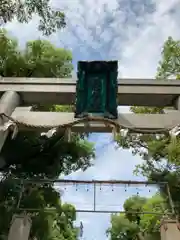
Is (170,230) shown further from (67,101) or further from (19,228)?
(67,101)

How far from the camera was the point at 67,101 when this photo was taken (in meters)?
5.86

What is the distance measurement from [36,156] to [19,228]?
3.29 metres

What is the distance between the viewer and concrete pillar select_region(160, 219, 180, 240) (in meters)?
6.20

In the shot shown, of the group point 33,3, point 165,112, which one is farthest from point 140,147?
point 33,3

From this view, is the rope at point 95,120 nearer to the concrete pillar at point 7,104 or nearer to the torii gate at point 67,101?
the torii gate at point 67,101

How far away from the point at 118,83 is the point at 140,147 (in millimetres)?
4742

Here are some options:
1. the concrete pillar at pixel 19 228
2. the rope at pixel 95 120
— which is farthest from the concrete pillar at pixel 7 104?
the concrete pillar at pixel 19 228

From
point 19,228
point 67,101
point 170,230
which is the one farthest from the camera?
point 170,230

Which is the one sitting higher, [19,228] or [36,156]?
[36,156]

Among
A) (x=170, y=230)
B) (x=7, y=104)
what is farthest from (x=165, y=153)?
(x=7, y=104)

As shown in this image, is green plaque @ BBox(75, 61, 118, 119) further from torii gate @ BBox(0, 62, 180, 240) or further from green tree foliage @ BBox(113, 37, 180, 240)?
green tree foliage @ BBox(113, 37, 180, 240)

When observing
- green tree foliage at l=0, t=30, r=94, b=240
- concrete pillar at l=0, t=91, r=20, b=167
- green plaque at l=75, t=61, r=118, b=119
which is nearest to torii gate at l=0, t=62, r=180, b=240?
concrete pillar at l=0, t=91, r=20, b=167

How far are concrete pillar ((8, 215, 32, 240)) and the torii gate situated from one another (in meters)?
0.07

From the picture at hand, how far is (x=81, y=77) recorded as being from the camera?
17.3 ft
